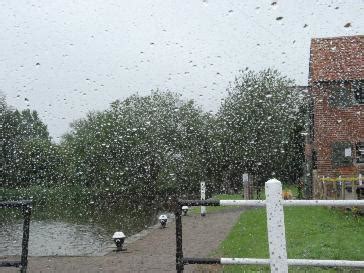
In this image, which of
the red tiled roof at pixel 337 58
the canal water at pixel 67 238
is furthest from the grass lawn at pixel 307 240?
the red tiled roof at pixel 337 58

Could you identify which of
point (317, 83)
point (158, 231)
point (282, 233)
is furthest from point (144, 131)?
point (282, 233)

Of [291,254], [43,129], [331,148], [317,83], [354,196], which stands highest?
[43,129]

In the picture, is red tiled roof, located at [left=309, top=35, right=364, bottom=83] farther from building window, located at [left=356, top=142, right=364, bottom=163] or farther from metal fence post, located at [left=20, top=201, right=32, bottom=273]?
metal fence post, located at [left=20, top=201, right=32, bottom=273]

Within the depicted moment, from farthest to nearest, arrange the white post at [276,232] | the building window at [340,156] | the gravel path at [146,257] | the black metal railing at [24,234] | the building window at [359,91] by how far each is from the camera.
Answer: the building window at [359,91] < the building window at [340,156] < the gravel path at [146,257] < the black metal railing at [24,234] < the white post at [276,232]

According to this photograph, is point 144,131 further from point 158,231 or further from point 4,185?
point 158,231

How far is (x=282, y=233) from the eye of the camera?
11.9ft

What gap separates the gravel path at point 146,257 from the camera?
253 inches

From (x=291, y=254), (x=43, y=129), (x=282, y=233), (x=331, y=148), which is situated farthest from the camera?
(x=43, y=129)

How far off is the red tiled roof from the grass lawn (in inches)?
513

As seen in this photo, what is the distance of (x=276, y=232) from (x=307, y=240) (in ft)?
14.5

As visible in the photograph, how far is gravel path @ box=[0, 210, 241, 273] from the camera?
21.1ft

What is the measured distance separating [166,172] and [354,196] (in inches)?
1036

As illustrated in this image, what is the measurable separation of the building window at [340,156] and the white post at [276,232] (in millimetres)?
20055

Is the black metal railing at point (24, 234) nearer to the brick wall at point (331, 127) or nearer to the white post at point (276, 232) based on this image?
the white post at point (276, 232)
